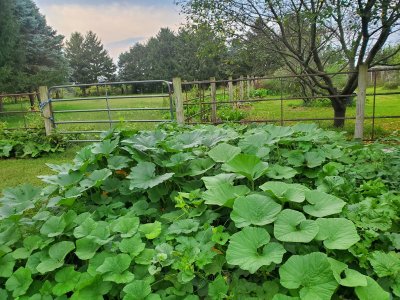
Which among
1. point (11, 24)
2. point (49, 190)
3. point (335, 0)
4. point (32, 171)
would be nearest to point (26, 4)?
point (11, 24)

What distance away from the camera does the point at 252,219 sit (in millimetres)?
1342

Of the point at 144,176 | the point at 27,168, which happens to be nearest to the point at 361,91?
the point at 144,176

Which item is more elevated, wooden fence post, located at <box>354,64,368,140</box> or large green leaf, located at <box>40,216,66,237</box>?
wooden fence post, located at <box>354,64,368,140</box>

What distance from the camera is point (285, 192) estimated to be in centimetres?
142

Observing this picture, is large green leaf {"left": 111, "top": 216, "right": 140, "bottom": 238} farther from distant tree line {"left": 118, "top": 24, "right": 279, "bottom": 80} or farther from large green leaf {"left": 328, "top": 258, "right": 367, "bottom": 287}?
distant tree line {"left": 118, "top": 24, "right": 279, "bottom": 80}

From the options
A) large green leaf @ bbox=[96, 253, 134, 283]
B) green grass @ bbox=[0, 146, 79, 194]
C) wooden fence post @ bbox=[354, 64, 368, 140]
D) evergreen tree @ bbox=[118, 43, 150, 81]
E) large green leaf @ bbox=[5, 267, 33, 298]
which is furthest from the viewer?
evergreen tree @ bbox=[118, 43, 150, 81]

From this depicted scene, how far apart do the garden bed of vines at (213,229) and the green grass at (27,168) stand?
2439 millimetres

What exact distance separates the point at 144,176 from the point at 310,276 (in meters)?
1.01

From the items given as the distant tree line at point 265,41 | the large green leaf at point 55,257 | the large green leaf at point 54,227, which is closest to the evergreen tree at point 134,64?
the distant tree line at point 265,41

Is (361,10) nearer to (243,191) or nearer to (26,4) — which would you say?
(243,191)

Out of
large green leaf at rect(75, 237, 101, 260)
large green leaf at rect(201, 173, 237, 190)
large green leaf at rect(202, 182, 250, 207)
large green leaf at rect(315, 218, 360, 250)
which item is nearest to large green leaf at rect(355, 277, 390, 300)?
large green leaf at rect(315, 218, 360, 250)

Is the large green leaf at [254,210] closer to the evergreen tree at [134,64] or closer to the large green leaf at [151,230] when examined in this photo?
the large green leaf at [151,230]

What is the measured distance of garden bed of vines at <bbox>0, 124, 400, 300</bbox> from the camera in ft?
3.96

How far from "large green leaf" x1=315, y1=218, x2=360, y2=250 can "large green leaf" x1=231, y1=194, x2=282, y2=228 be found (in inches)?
7.1
